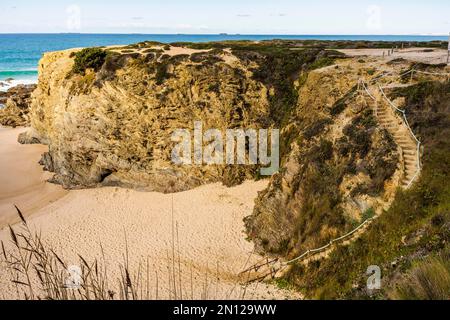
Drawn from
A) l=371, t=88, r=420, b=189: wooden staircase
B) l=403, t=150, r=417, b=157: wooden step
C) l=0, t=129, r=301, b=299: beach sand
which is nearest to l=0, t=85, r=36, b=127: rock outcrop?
l=0, t=129, r=301, b=299: beach sand

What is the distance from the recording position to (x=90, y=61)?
98.2ft

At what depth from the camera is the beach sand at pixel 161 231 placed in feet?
54.5

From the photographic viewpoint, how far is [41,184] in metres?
28.7

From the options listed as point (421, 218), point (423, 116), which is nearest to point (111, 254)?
point (421, 218)

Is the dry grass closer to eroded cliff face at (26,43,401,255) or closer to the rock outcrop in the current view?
eroded cliff face at (26,43,401,255)

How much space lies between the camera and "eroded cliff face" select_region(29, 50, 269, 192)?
2642 centimetres

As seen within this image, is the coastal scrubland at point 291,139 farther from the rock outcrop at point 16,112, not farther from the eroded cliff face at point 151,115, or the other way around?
the rock outcrop at point 16,112

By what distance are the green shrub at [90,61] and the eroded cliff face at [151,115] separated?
5.02 ft

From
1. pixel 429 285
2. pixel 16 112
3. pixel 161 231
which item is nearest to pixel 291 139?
pixel 161 231

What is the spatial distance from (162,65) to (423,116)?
18.4m

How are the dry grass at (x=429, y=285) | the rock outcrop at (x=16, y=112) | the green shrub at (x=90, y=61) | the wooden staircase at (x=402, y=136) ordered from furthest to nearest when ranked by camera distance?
the rock outcrop at (x=16, y=112)
the green shrub at (x=90, y=61)
the wooden staircase at (x=402, y=136)
the dry grass at (x=429, y=285)

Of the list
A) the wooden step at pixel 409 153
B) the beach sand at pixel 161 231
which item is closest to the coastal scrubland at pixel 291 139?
the wooden step at pixel 409 153

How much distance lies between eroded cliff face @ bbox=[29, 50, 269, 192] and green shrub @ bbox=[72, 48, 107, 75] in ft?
5.02

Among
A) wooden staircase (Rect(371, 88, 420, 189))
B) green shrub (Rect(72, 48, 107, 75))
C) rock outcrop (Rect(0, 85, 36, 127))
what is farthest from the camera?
rock outcrop (Rect(0, 85, 36, 127))
